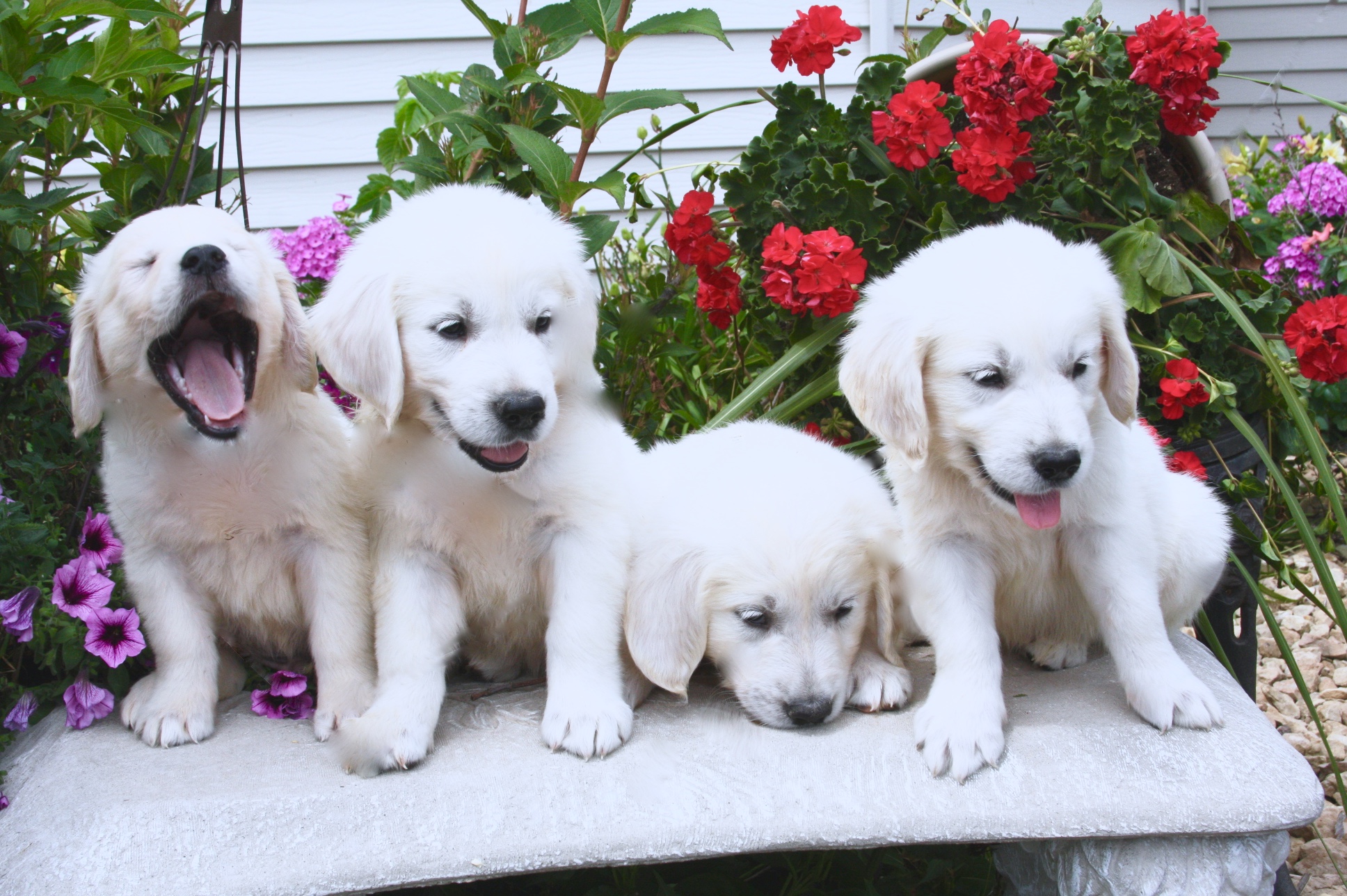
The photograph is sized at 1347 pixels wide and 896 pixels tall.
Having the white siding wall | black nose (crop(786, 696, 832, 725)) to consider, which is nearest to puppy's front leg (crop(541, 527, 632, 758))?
black nose (crop(786, 696, 832, 725))

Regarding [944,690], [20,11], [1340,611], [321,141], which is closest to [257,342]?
[20,11]

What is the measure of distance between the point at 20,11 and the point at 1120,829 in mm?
2982

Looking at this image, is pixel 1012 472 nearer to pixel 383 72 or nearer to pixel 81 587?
pixel 81 587

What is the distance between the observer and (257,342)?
229 centimetres

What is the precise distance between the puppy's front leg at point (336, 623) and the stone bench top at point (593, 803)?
0.18 m

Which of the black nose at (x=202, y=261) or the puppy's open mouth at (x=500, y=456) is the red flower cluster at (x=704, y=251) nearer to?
the puppy's open mouth at (x=500, y=456)

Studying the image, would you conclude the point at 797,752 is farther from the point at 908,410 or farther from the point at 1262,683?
the point at 1262,683

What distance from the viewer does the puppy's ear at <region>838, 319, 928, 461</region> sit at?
224 centimetres

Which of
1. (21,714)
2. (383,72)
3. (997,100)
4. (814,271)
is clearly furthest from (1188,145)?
(383,72)

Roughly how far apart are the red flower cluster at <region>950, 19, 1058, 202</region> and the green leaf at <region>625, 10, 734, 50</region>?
29.6 inches

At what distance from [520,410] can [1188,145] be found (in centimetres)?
261

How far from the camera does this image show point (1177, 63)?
3.00 m

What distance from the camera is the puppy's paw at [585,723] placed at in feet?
7.25

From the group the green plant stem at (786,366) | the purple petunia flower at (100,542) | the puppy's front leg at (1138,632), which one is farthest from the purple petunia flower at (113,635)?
the puppy's front leg at (1138,632)
